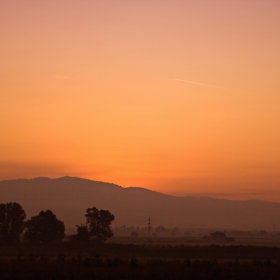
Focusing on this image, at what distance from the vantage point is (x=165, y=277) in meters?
35.9

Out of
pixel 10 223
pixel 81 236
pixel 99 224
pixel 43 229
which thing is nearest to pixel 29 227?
pixel 43 229

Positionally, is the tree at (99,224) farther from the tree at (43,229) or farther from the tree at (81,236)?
the tree at (43,229)

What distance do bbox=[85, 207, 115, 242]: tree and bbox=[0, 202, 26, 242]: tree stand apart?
1378 cm

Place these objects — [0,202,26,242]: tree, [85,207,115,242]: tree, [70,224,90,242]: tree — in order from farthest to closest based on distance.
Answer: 1. [85,207,115,242]: tree
2. [70,224,90,242]: tree
3. [0,202,26,242]: tree

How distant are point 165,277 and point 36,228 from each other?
53.6 meters

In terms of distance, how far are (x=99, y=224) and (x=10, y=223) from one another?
17.2m

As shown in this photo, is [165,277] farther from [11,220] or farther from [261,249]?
[11,220]

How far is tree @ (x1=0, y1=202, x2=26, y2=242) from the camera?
85562 millimetres

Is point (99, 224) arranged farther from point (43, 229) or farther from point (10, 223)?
point (10, 223)

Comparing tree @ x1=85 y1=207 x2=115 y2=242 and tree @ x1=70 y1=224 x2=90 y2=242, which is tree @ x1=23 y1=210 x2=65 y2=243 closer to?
tree @ x1=70 y1=224 x2=90 y2=242

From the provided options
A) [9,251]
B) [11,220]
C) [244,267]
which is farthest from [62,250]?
[244,267]

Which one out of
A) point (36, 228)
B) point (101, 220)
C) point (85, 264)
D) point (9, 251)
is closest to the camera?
point (85, 264)

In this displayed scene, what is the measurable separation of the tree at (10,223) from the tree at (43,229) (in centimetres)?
136

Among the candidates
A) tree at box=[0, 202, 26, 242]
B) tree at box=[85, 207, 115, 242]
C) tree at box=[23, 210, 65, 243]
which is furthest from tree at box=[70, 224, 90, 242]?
tree at box=[0, 202, 26, 242]
